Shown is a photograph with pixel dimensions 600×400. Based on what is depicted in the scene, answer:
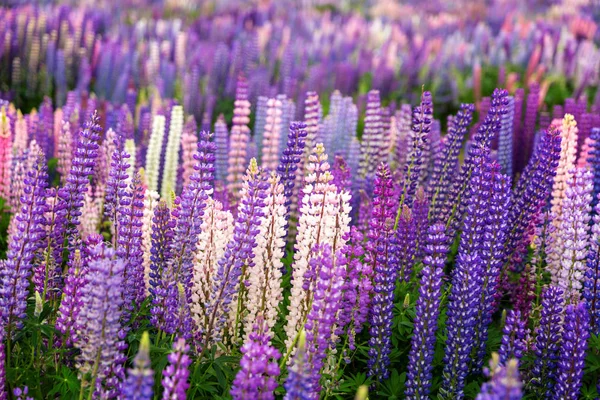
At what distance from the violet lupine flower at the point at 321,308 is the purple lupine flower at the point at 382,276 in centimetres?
64

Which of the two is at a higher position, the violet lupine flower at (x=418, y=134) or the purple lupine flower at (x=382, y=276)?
the violet lupine flower at (x=418, y=134)

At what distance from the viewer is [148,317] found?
5129 millimetres

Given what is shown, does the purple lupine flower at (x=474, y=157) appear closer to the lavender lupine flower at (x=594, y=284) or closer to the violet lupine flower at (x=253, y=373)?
the lavender lupine flower at (x=594, y=284)

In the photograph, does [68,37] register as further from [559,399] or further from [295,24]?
[559,399]

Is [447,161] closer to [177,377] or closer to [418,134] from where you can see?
[418,134]

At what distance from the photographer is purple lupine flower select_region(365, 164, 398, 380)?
475cm

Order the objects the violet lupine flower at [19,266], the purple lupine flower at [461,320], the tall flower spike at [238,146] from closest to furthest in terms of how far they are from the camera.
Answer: the violet lupine flower at [19,266], the purple lupine flower at [461,320], the tall flower spike at [238,146]

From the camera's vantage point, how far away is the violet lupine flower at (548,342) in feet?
15.3

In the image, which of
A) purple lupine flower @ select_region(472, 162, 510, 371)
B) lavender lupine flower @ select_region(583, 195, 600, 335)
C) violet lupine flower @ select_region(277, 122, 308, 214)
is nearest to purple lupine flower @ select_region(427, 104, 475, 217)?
purple lupine flower @ select_region(472, 162, 510, 371)

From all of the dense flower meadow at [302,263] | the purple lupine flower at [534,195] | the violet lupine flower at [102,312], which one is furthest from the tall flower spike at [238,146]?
the violet lupine flower at [102,312]

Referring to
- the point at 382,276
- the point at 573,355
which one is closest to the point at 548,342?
the point at 573,355

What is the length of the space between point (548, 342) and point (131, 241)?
2.71m

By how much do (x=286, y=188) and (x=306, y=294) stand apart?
1.48 meters

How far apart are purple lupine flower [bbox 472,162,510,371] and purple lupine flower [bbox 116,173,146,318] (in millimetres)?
2251
